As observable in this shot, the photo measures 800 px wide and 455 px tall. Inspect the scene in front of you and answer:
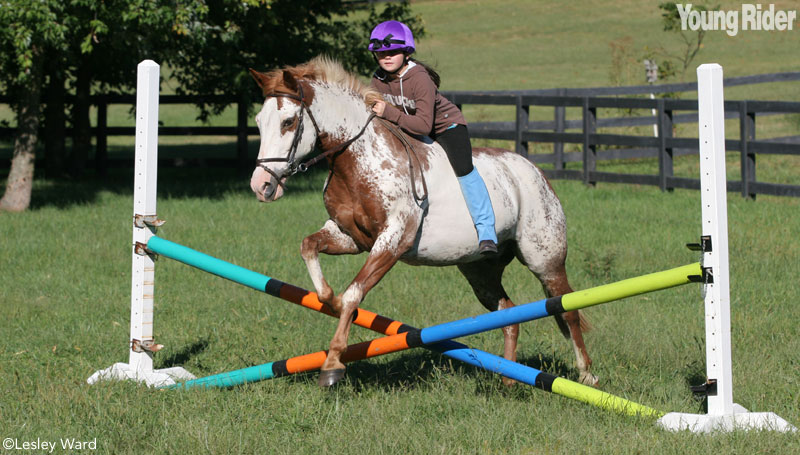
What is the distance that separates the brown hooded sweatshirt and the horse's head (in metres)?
0.59

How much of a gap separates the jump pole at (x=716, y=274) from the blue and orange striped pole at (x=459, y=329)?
0.61 ft

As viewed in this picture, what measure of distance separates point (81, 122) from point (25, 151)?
4.63 metres

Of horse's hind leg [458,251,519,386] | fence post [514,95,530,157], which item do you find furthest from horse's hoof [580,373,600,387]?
fence post [514,95,530,157]

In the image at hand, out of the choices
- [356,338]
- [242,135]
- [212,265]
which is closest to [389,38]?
[212,265]

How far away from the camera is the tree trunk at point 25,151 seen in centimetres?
1465

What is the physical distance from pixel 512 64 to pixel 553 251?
145ft

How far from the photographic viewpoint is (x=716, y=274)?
184 inches

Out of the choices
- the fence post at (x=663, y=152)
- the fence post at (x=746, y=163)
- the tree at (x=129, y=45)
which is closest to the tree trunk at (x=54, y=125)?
the tree at (x=129, y=45)

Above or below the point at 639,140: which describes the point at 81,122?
above

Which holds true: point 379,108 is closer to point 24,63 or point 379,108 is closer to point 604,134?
point 24,63

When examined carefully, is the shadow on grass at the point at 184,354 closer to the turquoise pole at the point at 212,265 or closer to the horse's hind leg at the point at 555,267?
the turquoise pole at the point at 212,265

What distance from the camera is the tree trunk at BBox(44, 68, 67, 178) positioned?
1875 centimetres

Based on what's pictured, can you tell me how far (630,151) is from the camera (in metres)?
20.1

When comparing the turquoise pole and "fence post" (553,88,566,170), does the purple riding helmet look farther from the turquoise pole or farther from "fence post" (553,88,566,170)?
"fence post" (553,88,566,170)
